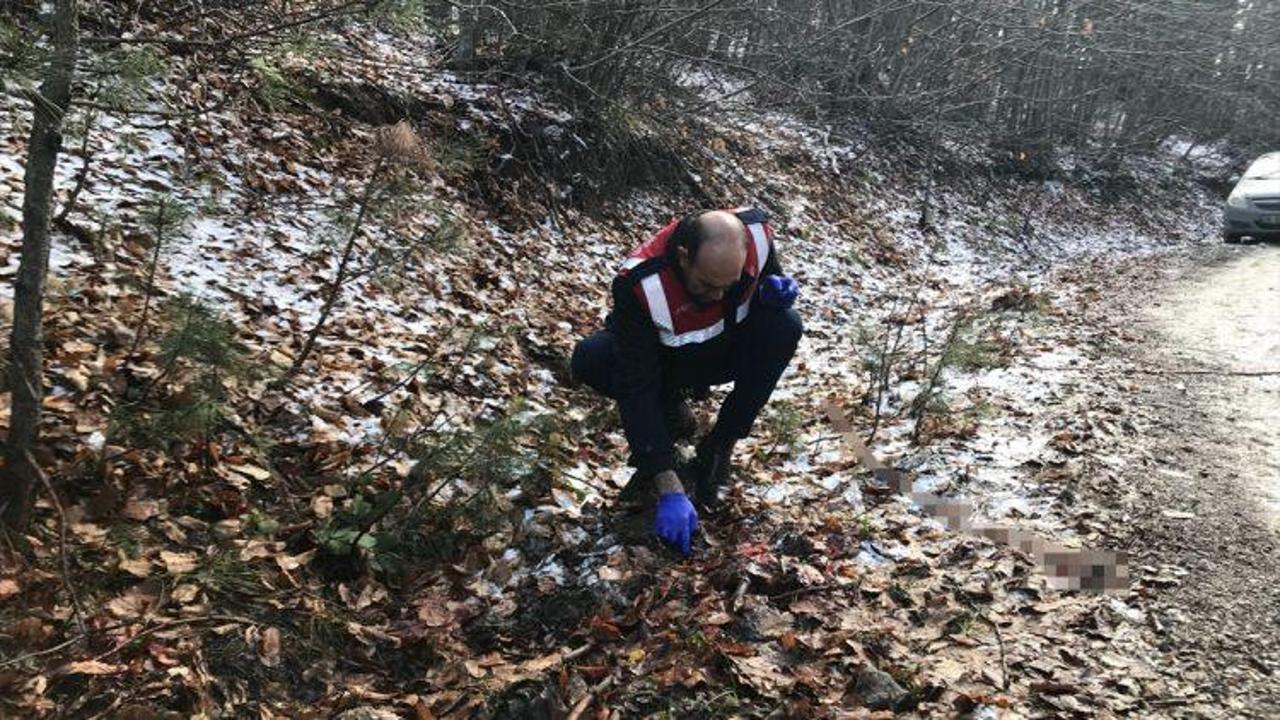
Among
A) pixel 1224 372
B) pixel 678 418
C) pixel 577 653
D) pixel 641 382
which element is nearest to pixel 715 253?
pixel 641 382

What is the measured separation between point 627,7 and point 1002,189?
1073cm

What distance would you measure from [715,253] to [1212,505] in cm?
248

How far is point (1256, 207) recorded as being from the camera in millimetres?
13148

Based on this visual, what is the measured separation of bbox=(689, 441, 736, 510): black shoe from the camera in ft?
11.2

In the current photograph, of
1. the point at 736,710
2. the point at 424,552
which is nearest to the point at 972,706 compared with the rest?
the point at 736,710

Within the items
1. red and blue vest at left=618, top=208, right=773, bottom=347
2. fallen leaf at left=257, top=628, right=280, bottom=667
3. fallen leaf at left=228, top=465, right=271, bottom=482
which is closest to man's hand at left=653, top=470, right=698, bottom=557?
red and blue vest at left=618, top=208, right=773, bottom=347

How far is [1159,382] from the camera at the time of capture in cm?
517

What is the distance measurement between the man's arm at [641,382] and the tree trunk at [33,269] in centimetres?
177

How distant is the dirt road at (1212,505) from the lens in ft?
7.86

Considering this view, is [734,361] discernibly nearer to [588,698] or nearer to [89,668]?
[588,698]

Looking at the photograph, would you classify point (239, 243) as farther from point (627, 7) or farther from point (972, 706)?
point (627, 7)

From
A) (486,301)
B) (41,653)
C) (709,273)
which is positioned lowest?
(486,301)

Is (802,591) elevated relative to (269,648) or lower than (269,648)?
elevated

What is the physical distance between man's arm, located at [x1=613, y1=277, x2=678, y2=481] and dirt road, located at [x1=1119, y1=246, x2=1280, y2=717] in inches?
68.7
